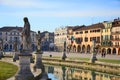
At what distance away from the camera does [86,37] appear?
140000 mm

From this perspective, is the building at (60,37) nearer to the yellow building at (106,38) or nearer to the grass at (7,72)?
the yellow building at (106,38)

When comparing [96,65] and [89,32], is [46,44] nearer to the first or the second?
[89,32]

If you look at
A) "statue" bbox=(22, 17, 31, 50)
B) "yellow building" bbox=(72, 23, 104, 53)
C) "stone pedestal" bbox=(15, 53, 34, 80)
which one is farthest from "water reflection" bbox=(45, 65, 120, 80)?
"yellow building" bbox=(72, 23, 104, 53)

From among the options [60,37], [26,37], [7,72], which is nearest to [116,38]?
[60,37]

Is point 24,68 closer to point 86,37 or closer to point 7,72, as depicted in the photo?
point 7,72

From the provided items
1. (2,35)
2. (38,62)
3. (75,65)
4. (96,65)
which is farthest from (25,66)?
(2,35)

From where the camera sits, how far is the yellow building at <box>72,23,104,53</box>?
130125 mm

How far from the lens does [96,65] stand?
5450cm

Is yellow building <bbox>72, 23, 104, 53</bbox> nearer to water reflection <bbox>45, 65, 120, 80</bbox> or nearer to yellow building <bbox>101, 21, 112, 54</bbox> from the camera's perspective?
yellow building <bbox>101, 21, 112, 54</bbox>

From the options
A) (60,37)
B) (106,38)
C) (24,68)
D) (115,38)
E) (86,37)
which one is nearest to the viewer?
(24,68)

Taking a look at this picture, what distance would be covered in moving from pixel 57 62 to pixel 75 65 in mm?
8366

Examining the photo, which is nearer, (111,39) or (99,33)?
(111,39)

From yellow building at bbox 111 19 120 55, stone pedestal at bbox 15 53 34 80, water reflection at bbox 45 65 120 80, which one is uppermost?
yellow building at bbox 111 19 120 55

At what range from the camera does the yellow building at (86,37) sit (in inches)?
5123
